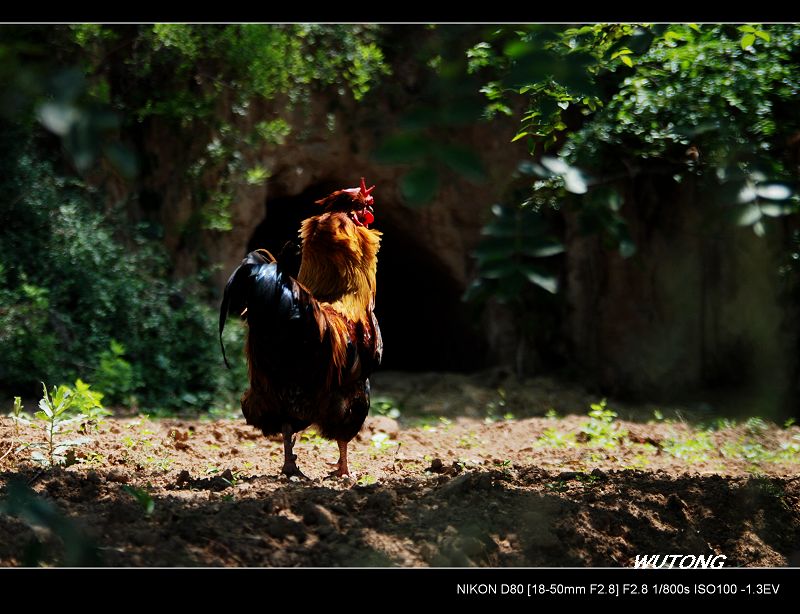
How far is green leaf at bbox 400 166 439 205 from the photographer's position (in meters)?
1.60

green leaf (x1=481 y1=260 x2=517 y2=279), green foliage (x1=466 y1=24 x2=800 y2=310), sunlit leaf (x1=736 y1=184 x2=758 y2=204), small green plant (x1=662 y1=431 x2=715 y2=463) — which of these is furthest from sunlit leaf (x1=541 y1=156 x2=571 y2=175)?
small green plant (x1=662 y1=431 x2=715 y2=463)

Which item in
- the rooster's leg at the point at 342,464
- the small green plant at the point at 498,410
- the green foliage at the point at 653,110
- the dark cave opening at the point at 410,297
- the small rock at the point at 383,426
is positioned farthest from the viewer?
the dark cave opening at the point at 410,297

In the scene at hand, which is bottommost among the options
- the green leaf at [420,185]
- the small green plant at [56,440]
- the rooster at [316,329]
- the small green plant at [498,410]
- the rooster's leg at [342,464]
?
the small green plant at [498,410]

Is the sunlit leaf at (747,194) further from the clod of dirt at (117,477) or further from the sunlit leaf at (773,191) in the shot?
the clod of dirt at (117,477)

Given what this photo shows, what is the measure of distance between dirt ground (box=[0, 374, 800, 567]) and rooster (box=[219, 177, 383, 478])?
403 mm

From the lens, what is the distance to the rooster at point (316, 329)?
15.5ft

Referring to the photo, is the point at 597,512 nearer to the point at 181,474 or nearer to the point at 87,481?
the point at 181,474

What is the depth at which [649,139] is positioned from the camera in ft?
16.3

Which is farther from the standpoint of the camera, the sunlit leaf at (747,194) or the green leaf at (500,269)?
the sunlit leaf at (747,194)

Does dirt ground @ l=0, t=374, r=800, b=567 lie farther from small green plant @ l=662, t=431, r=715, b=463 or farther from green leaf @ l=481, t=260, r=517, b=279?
green leaf @ l=481, t=260, r=517, b=279

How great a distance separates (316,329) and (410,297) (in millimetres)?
8771

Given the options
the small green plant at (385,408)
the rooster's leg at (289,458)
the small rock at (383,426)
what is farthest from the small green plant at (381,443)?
the small green plant at (385,408)

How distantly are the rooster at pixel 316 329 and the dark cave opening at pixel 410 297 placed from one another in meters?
5.24

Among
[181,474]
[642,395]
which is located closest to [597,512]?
[181,474]
